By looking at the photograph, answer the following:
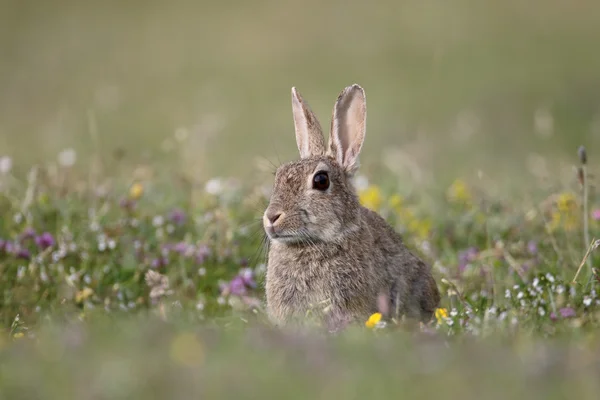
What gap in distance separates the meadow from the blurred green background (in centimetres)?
13

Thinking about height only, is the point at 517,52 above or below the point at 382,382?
above

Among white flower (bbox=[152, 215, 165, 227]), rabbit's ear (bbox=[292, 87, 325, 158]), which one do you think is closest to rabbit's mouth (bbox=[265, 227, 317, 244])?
rabbit's ear (bbox=[292, 87, 325, 158])

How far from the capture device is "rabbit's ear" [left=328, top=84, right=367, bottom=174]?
27.5 ft

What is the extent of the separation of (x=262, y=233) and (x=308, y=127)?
106cm

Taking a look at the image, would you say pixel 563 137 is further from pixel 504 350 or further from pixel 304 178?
pixel 504 350

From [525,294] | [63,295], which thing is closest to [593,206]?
[525,294]

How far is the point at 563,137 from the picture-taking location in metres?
22.3

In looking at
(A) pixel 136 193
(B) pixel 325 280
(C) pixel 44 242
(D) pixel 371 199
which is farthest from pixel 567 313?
(A) pixel 136 193

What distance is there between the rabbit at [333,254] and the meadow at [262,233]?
0.30m

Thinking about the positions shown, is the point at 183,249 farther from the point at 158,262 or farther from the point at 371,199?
the point at 371,199

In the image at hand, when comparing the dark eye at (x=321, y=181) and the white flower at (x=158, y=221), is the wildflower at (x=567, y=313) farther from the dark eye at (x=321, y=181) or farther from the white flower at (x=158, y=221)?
the white flower at (x=158, y=221)

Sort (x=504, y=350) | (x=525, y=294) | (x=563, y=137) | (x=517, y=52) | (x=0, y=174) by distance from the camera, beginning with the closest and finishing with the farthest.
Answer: (x=504, y=350) → (x=525, y=294) → (x=0, y=174) → (x=563, y=137) → (x=517, y=52)

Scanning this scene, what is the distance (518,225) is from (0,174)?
6353 mm

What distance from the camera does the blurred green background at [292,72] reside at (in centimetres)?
2244
